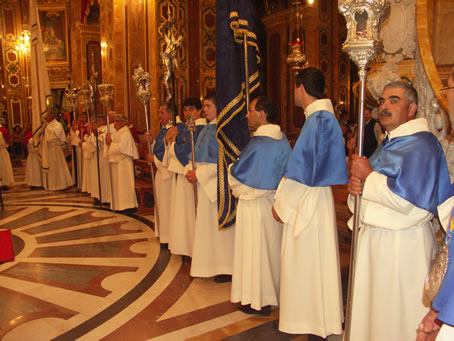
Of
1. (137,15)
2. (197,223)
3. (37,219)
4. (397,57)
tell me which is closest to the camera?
(397,57)

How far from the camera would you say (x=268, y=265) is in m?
3.51

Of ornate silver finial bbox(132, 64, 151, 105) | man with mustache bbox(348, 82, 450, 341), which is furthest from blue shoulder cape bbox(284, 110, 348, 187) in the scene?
ornate silver finial bbox(132, 64, 151, 105)

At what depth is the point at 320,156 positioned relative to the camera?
111 inches

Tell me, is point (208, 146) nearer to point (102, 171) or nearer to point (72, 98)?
point (102, 171)

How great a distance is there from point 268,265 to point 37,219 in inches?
221

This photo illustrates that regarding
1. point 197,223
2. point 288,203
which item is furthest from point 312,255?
point 197,223

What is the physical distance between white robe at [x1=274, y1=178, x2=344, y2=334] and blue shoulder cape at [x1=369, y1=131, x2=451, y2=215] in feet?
2.46

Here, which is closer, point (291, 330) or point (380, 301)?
point (380, 301)

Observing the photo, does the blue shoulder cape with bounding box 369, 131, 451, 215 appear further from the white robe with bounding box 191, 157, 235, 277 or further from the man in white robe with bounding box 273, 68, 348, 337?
the white robe with bounding box 191, 157, 235, 277

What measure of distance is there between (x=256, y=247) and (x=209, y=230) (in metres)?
1.02

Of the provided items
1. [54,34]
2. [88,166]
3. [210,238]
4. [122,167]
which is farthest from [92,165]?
[54,34]

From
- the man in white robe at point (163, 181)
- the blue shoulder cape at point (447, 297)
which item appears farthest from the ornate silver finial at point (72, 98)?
the blue shoulder cape at point (447, 297)

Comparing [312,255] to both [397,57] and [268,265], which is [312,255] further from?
[397,57]

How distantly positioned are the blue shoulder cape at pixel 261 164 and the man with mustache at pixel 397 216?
95cm
